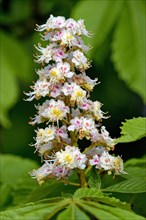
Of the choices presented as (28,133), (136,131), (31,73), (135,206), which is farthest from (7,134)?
(136,131)

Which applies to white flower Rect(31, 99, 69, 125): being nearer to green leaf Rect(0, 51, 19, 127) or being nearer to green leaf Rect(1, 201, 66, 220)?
green leaf Rect(1, 201, 66, 220)

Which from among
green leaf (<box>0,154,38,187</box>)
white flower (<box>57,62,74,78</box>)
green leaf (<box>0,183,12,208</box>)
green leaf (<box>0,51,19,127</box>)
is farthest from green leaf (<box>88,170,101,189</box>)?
green leaf (<box>0,51,19,127</box>)

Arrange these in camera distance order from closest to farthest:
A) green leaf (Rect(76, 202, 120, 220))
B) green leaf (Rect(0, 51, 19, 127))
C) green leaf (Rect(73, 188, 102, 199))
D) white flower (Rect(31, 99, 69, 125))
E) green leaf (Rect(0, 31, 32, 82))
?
green leaf (Rect(76, 202, 120, 220)) < green leaf (Rect(73, 188, 102, 199)) < white flower (Rect(31, 99, 69, 125)) < green leaf (Rect(0, 51, 19, 127)) < green leaf (Rect(0, 31, 32, 82))

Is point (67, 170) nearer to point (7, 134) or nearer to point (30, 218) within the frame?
point (30, 218)

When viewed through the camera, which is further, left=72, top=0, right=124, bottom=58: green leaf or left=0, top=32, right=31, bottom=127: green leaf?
left=0, top=32, right=31, bottom=127: green leaf

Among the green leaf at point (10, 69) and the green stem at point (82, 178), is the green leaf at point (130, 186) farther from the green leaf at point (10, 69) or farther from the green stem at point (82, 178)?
the green leaf at point (10, 69)

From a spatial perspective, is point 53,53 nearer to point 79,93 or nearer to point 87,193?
point 79,93

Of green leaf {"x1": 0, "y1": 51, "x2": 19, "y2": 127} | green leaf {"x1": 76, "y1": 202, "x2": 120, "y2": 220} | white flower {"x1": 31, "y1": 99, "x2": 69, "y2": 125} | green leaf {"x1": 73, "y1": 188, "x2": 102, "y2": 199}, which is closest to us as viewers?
green leaf {"x1": 76, "y1": 202, "x2": 120, "y2": 220}
